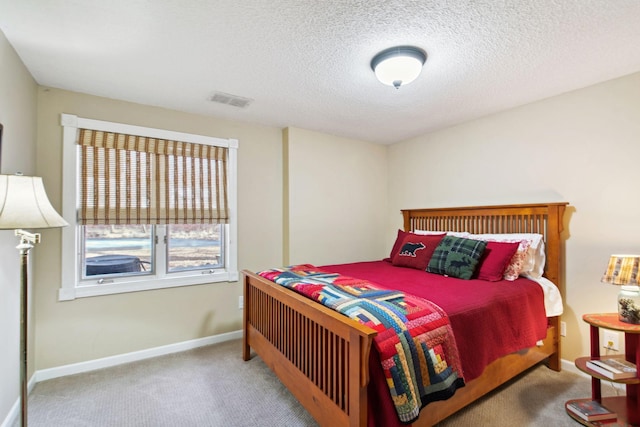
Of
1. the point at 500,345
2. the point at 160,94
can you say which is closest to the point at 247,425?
the point at 500,345

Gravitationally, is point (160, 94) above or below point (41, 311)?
above

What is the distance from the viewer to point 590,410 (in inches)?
73.9

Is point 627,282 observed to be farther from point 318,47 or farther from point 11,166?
point 11,166

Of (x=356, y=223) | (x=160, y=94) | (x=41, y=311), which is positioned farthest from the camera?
(x=356, y=223)

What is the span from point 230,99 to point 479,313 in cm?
261

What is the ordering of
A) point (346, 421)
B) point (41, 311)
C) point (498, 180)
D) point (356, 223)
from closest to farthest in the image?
point (346, 421), point (41, 311), point (498, 180), point (356, 223)

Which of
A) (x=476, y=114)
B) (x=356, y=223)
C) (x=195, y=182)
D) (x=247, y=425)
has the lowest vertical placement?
(x=247, y=425)

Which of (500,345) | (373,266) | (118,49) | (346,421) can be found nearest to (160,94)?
(118,49)

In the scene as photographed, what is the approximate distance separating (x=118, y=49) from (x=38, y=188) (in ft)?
3.54

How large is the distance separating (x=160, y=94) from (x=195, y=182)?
33.9 inches

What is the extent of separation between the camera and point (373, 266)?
312 cm

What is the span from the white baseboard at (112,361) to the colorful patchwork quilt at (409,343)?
1.82 metres

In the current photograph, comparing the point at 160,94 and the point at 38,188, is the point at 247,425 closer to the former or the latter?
the point at 38,188

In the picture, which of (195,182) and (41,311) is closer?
(41,311)
